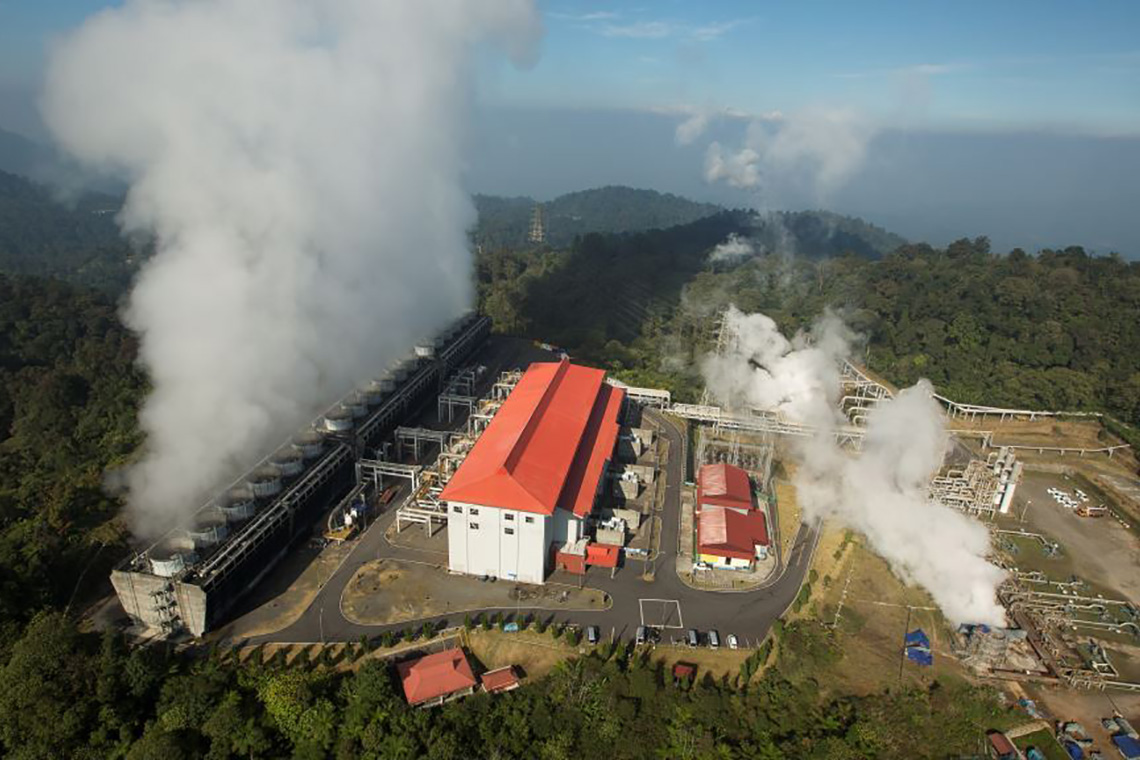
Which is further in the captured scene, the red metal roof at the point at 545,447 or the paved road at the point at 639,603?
the red metal roof at the point at 545,447

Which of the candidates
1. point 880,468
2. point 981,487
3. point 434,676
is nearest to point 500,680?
point 434,676

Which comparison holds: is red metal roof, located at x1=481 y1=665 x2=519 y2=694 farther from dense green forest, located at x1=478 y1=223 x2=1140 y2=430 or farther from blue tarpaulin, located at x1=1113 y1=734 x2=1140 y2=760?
dense green forest, located at x1=478 y1=223 x2=1140 y2=430

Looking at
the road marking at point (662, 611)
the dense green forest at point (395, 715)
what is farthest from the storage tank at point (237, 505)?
the road marking at point (662, 611)

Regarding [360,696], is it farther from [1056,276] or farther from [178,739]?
[1056,276]

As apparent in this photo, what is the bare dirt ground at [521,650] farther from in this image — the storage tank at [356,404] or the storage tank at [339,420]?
the storage tank at [356,404]

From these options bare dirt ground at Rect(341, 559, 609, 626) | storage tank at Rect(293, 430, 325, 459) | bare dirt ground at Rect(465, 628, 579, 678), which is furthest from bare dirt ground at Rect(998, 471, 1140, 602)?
storage tank at Rect(293, 430, 325, 459)

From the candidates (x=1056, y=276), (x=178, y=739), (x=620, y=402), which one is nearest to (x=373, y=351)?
(x=620, y=402)
